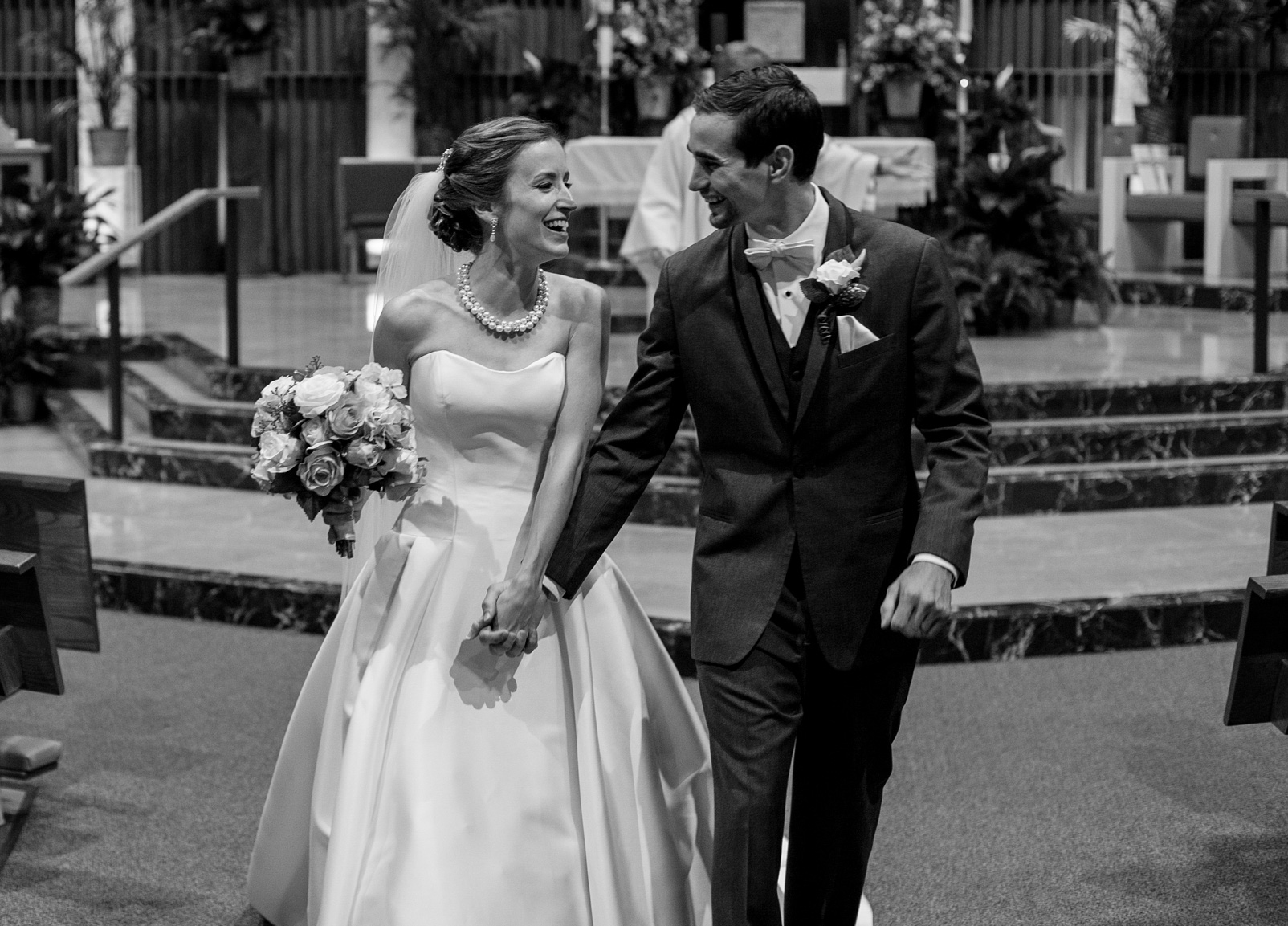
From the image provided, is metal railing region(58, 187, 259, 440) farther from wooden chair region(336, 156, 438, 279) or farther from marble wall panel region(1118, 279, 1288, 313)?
marble wall panel region(1118, 279, 1288, 313)

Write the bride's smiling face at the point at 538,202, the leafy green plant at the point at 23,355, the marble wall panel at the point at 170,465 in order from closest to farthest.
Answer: the bride's smiling face at the point at 538,202, the marble wall panel at the point at 170,465, the leafy green plant at the point at 23,355

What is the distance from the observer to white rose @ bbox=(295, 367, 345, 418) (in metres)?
2.90

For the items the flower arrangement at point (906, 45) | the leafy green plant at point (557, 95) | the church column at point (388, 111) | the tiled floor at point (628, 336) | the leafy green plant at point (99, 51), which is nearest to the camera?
the tiled floor at point (628, 336)

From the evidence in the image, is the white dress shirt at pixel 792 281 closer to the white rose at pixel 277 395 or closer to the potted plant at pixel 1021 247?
the white rose at pixel 277 395

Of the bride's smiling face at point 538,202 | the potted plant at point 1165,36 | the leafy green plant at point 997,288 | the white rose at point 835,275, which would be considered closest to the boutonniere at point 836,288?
the white rose at point 835,275

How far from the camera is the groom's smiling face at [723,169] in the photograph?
2646 millimetres

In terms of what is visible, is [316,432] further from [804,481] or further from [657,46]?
[657,46]

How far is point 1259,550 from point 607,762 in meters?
3.90

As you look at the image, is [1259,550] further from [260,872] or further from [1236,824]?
[260,872]

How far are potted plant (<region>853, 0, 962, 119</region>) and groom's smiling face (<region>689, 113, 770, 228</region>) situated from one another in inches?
341

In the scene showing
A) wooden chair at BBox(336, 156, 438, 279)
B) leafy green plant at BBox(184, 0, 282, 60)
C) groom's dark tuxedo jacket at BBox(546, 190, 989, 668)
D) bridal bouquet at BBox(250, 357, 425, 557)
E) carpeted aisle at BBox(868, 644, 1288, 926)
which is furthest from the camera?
leafy green plant at BBox(184, 0, 282, 60)

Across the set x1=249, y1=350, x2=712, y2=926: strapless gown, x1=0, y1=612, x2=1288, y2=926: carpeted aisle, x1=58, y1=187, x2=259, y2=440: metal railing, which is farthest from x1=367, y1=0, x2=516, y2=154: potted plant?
x1=249, y1=350, x2=712, y2=926: strapless gown

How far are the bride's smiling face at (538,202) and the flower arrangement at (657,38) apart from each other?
298 inches

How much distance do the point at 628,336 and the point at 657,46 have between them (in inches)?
74.6
